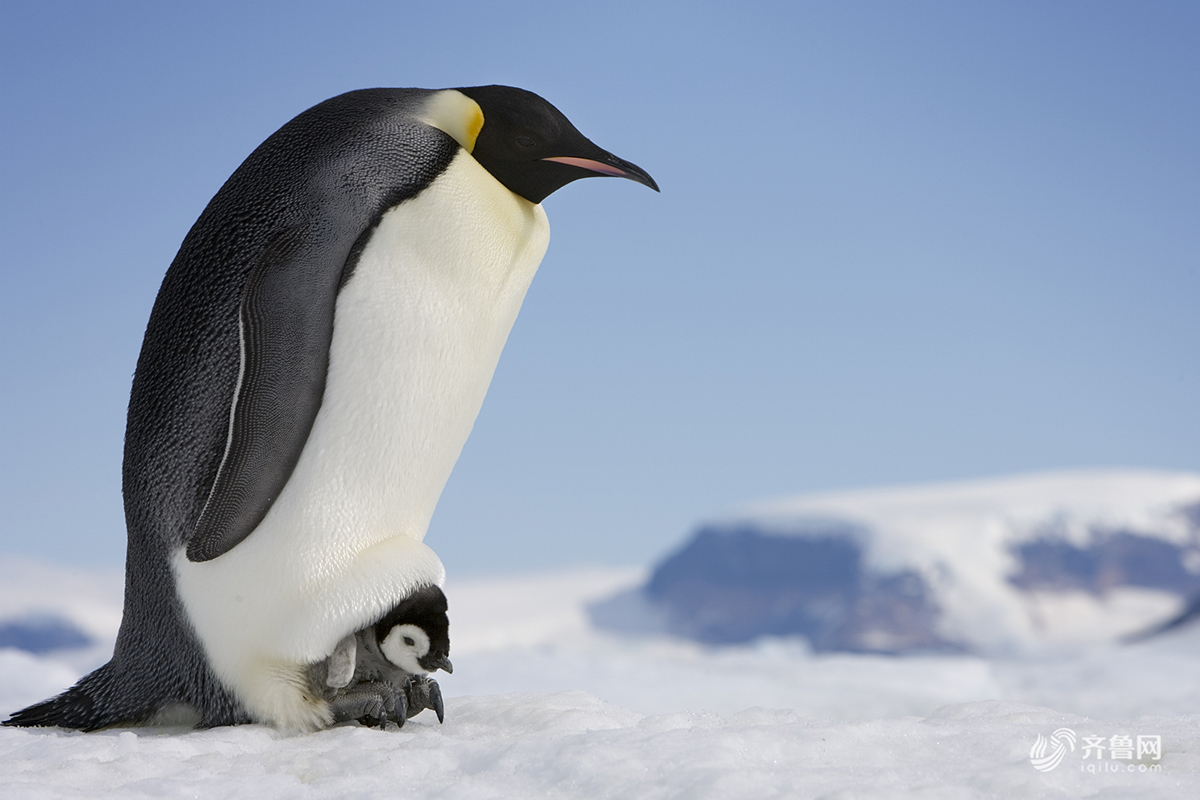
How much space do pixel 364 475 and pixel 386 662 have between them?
0.34 m

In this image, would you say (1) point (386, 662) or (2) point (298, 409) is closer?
(2) point (298, 409)

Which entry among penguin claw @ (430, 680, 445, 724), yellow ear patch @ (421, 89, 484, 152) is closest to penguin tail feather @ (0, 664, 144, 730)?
penguin claw @ (430, 680, 445, 724)

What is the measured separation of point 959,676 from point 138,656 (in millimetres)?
4687

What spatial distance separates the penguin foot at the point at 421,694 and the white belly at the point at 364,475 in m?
0.17

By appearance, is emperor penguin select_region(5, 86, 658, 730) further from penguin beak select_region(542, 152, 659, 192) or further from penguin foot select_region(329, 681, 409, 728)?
penguin beak select_region(542, 152, 659, 192)

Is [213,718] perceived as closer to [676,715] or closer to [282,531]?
[282,531]

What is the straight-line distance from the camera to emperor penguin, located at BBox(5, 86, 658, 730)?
5.35ft

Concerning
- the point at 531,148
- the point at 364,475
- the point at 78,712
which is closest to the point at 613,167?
the point at 531,148

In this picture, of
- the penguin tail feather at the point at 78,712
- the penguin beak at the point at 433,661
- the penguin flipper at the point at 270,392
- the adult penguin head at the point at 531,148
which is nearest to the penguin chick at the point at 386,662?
the penguin beak at the point at 433,661

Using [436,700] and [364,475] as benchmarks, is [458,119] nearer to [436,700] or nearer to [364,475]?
[364,475]

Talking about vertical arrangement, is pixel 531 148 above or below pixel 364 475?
above

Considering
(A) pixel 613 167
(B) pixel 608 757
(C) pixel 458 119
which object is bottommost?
(B) pixel 608 757

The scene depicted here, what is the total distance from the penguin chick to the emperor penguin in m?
0.03

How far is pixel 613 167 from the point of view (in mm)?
1952
